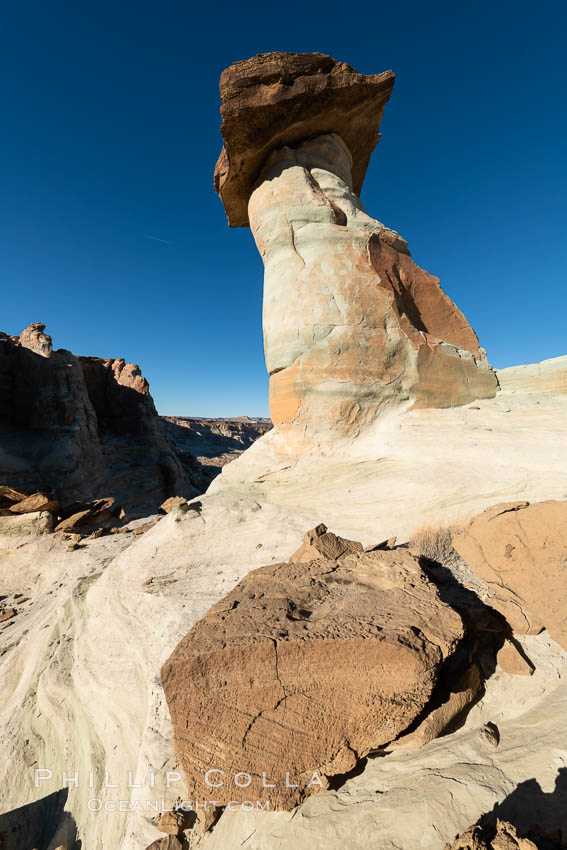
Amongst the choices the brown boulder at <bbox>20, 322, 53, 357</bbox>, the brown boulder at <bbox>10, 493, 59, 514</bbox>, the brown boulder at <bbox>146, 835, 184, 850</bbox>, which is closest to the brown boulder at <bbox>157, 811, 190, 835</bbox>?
the brown boulder at <bbox>146, 835, 184, 850</bbox>

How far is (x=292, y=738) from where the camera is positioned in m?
1.85

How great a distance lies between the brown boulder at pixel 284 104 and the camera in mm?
5777

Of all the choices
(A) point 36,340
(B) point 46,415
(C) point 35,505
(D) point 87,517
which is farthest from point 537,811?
(A) point 36,340

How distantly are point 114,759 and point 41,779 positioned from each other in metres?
0.98

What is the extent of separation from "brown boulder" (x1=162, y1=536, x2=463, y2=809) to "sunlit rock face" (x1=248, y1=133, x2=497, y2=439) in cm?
364

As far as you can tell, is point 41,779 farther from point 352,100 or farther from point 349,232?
point 352,100

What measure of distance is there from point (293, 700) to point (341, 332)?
4679 millimetres

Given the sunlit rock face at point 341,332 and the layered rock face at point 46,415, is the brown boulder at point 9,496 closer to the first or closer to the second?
the layered rock face at point 46,415

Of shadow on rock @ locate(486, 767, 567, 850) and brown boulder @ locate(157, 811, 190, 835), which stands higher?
shadow on rock @ locate(486, 767, 567, 850)

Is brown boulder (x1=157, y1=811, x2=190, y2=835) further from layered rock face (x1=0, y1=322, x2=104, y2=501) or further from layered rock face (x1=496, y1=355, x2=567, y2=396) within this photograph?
layered rock face (x1=0, y1=322, x2=104, y2=501)

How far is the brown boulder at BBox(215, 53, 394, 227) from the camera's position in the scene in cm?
578

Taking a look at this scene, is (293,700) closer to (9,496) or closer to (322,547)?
(322,547)

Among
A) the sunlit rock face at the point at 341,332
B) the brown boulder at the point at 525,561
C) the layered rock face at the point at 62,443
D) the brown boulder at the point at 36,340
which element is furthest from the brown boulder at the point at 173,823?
the brown boulder at the point at 36,340

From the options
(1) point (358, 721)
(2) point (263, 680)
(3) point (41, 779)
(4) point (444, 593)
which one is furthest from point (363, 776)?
(3) point (41, 779)
